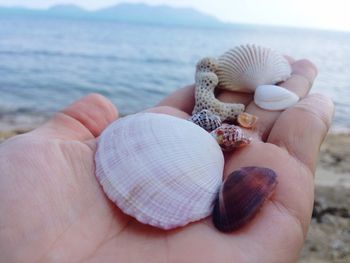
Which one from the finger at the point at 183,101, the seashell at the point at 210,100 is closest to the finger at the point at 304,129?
the seashell at the point at 210,100

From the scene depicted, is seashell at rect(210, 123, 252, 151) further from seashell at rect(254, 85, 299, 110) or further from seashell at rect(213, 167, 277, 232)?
seashell at rect(254, 85, 299, 110)

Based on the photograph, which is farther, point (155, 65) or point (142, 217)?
point (155, 65)

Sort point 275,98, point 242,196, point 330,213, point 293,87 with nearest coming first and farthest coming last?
point 242,196, point 275,98, point 293,87, point 330,213

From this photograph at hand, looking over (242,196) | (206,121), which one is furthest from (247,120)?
(242,196)

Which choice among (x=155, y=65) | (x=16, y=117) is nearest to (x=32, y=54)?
(x=155, y=65)

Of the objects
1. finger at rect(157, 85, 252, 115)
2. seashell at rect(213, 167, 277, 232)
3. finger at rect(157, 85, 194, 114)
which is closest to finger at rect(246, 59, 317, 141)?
finger at rect(157, 85, 252, 115)

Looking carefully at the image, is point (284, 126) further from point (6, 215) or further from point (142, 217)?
point (6, 215)

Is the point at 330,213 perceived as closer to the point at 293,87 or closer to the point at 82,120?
the point at 293,87
